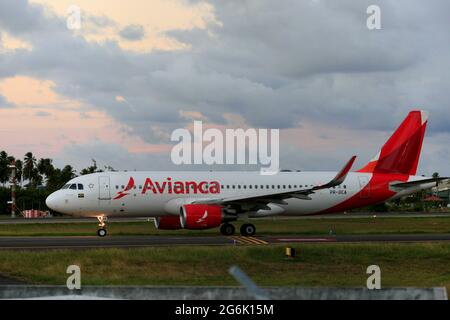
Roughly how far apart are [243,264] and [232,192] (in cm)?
1535

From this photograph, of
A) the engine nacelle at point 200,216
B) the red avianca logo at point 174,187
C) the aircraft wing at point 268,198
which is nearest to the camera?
the engine nacelle at point 200,216

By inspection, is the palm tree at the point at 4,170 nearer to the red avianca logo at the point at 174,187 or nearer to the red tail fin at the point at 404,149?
the red avianca logo at the point at 174,187

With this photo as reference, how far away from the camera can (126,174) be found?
1658 inches

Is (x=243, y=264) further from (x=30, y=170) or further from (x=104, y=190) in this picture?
(x=30, y=170)

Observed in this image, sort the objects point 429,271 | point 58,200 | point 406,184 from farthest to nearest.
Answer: point 406,184, point 58,200, point 429,271

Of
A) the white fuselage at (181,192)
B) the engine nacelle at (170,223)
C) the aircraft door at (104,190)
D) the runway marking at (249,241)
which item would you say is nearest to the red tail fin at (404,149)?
the white fuselage at (181,192)

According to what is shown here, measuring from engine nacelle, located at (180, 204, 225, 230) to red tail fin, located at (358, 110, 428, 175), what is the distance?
13.4 meters

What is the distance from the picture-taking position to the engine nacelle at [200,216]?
124 feet

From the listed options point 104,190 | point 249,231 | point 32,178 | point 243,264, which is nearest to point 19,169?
point 32,178
